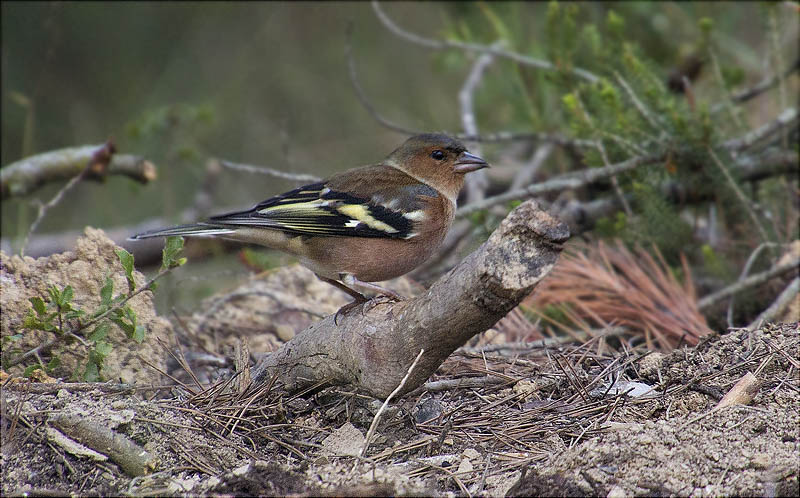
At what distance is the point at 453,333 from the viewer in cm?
295

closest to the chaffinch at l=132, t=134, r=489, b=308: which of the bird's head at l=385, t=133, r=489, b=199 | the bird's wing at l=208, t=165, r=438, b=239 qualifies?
the bird's wing at l=208, t=165, r=438, b=239

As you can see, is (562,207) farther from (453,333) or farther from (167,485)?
(167,485)

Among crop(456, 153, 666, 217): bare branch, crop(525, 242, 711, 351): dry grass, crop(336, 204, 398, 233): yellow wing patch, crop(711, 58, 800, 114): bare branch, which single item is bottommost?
crop(525, 242, 711, 351): dry grass

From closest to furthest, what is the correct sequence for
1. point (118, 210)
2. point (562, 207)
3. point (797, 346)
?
point (797, 346)
point (562, 207)
point (118, 210)

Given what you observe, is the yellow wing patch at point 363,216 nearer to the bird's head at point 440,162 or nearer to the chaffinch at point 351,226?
the chaffinch at point 351,226

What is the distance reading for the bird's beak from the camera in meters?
4.71

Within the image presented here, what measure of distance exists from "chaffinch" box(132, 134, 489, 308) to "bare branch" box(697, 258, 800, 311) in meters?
1.95

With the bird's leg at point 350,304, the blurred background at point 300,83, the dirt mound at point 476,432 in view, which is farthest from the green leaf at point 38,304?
the blurred background at point 300,83

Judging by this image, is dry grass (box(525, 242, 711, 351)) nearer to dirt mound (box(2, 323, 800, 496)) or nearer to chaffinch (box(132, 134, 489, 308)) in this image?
dirt mound (box(2, 323, 800, 496))

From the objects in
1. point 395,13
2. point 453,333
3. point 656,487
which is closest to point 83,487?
point 453,333

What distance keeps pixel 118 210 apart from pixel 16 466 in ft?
21.6

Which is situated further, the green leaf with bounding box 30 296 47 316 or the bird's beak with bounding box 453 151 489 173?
Answer: the bird's beak with bounding box 453 151 489 173

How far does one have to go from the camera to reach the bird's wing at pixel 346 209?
4121 mm

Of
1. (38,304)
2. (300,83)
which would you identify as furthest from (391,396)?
(300,83)
